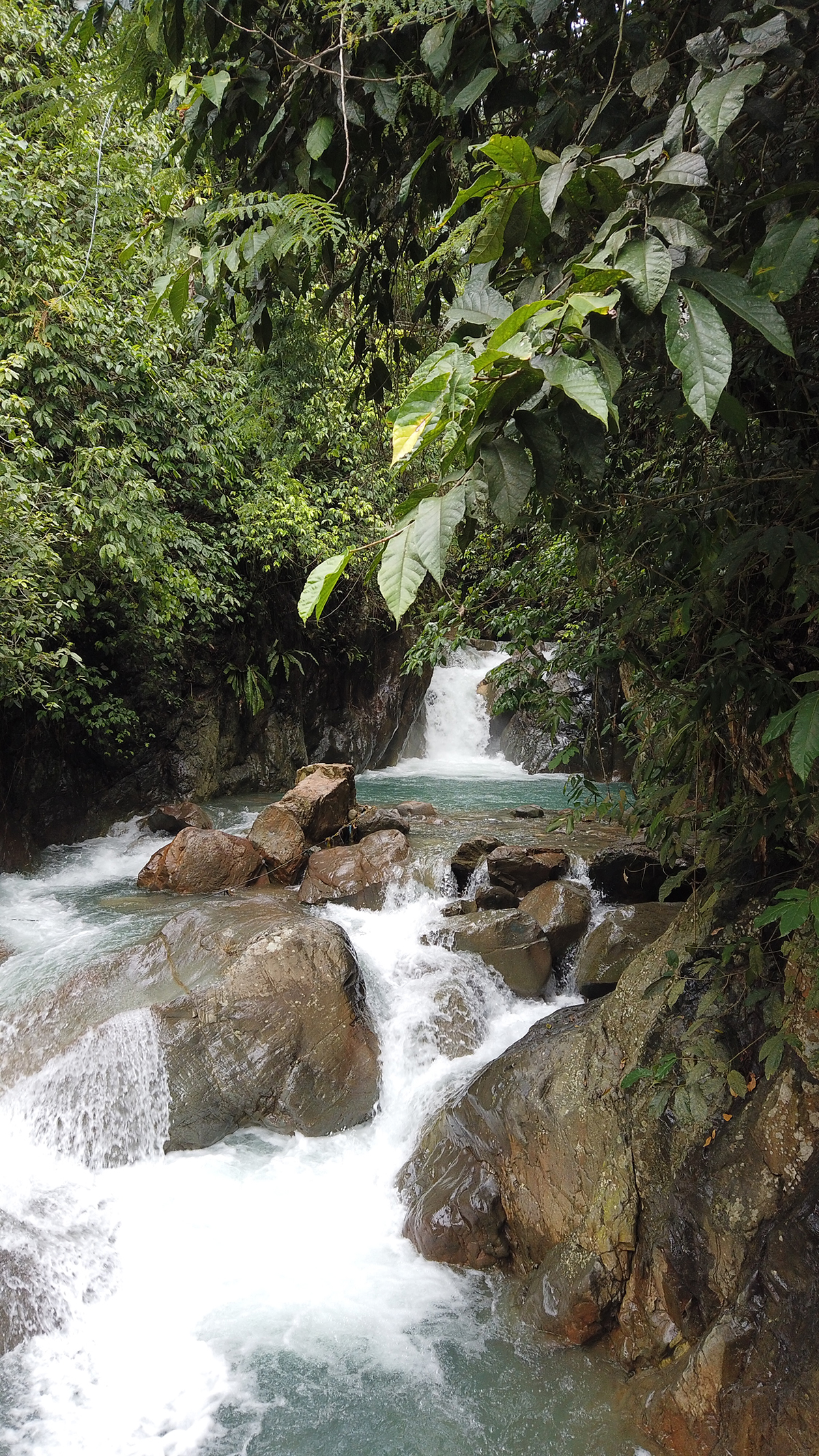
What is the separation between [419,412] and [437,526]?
158 millimetres

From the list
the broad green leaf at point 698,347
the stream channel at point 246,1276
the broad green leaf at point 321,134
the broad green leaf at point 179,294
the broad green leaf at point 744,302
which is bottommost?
the stream channel at point 246,1276

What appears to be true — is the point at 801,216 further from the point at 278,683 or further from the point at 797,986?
the point at 278,683

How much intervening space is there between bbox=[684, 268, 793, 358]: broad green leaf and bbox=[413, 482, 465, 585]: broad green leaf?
0.45 meters

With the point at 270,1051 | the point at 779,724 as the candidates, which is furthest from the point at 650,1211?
the point at 779,724

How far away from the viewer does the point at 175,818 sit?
9812 mm

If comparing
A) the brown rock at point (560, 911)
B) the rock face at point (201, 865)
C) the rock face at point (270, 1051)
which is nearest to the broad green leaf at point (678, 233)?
the rock face at point (270, 1051)

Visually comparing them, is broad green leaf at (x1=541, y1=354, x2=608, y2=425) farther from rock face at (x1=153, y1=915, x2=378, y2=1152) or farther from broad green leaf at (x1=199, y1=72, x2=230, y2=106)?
rock face at (x1=153, y1=915, x2=378, y2=1152)

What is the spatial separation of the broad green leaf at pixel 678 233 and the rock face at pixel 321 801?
8.03 m

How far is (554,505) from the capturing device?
187cm

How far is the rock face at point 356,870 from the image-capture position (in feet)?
25.8

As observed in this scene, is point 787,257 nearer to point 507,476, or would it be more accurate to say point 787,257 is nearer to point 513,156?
point 513,156

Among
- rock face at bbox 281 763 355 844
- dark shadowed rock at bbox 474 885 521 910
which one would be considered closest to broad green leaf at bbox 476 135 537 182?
dark shadowed rock at bbox 474 885 521 910

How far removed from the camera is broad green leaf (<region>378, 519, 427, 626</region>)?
105 cm

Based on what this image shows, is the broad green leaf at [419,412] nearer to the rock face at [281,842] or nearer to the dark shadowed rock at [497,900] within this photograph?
the dark shadowed rock at [497,900]
